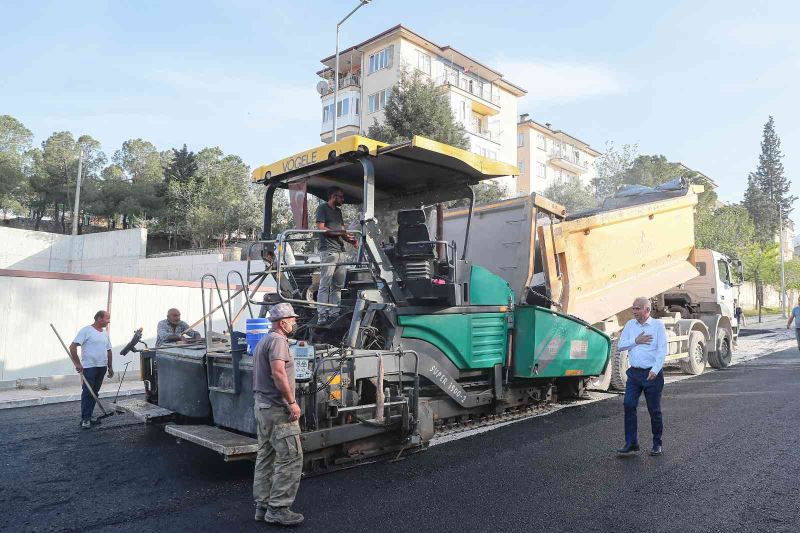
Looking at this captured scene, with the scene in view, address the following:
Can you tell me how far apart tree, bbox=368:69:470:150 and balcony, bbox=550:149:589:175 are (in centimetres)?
3084

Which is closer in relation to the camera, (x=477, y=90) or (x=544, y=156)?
(x=477, y=90)

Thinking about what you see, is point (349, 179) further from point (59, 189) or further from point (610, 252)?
point (59, 189)

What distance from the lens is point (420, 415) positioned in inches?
207

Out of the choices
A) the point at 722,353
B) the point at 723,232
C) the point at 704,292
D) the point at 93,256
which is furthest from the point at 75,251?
the point at 723,232

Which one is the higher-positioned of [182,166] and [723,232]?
[182,166]

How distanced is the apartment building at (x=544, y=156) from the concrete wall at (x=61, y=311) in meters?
36.7

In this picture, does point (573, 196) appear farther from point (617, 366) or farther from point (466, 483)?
point (466, 483)

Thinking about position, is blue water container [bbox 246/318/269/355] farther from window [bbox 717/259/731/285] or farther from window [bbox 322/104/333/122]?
window [bbox 322/104/333/122]

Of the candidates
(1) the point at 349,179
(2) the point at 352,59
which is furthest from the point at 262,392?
(2) the point at 352,59

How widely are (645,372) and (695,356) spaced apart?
6.59 meters

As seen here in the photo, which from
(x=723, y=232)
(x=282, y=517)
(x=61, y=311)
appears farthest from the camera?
(x=723, y=232)

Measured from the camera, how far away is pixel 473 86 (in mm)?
38844

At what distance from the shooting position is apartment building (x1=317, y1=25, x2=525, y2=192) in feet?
111

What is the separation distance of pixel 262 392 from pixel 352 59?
116ft
